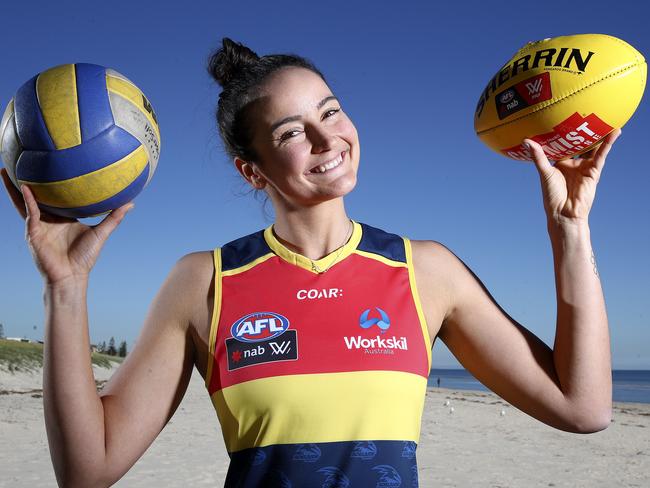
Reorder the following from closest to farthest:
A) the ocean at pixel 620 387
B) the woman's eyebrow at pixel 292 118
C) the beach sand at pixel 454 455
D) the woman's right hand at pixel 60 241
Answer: the woman's right hand at pixel 60 241 → the woman's eyebrow at pixel 292 118 → the beach sand at pixel 454 455 → the ocean at pixel 620 387

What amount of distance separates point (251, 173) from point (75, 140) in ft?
2.09

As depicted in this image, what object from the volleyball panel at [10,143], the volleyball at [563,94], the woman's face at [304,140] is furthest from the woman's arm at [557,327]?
the volleyball panel at [10,143]

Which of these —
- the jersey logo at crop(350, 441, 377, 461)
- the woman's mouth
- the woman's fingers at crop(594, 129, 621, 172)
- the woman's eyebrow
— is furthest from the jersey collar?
the woman's fingers at crop(594, 129, 621, 172)

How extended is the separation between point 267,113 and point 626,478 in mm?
8882

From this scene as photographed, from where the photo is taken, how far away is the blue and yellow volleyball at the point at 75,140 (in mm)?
2186

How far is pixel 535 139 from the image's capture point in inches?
97.6

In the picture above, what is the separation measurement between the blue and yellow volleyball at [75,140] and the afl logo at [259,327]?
25.9 inches

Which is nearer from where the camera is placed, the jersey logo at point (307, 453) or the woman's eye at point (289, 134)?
the jersey logo at point (307, 453)

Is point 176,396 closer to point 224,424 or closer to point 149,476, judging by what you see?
point 224,424

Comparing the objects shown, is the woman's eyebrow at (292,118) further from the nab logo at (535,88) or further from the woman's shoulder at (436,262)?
the nab logo at (535,88)

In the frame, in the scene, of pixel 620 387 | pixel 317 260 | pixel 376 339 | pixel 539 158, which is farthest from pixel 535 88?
pixel 620 387

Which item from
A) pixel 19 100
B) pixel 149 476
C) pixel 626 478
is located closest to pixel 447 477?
pixel 626 478

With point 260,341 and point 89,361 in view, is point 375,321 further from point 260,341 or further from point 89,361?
point 89,361

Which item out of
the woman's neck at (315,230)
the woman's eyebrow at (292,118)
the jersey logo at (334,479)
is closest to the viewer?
the jersey logo at (334,479)
